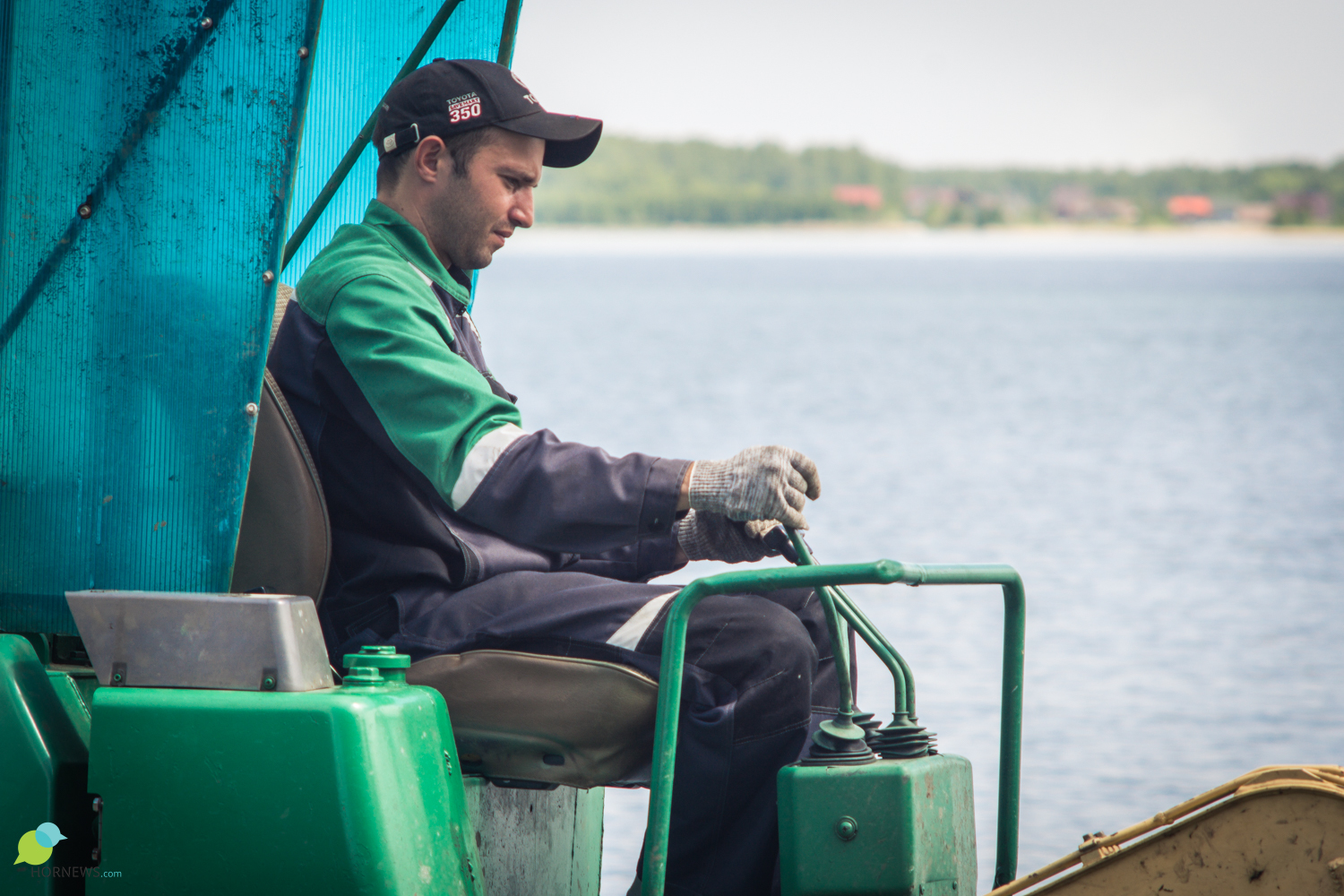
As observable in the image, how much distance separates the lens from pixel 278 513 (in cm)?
226

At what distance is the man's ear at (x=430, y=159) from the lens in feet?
8.34

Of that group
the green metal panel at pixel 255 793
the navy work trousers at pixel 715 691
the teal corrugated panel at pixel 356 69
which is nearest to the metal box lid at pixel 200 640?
the green metal panel at pixel 255 793

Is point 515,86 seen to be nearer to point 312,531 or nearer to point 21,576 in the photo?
point 312,531

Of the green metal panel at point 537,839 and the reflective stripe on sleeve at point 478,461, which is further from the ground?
the reflective stripe on sleeve at point 478,461

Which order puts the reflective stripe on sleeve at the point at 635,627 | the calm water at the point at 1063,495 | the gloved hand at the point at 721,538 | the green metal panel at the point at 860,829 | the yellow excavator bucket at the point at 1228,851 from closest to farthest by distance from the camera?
the yellow excavator bucket at the point at 1228,851 < the green metal panel at the point at 860,829 < the reflective stripe on sleeve at the point at 635,627 < the gloved hand at the point at 721,538 < the calm water at the point at 1063,495

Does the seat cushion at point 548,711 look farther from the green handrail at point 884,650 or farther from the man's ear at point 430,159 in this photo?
the man's ear at point 430,159

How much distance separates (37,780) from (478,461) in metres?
0.71

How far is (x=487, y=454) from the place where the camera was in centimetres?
216

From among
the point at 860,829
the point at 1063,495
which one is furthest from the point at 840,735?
the point at 1063,495

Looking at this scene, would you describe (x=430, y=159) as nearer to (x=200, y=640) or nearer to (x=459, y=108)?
(x=459, y=108)

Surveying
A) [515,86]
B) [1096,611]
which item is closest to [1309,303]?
[1096,611]

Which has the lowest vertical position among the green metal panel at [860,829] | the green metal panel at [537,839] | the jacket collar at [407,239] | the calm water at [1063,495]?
the calm water at [1063,495]

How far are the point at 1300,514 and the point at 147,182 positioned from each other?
14696mm

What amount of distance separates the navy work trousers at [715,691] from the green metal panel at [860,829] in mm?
180
